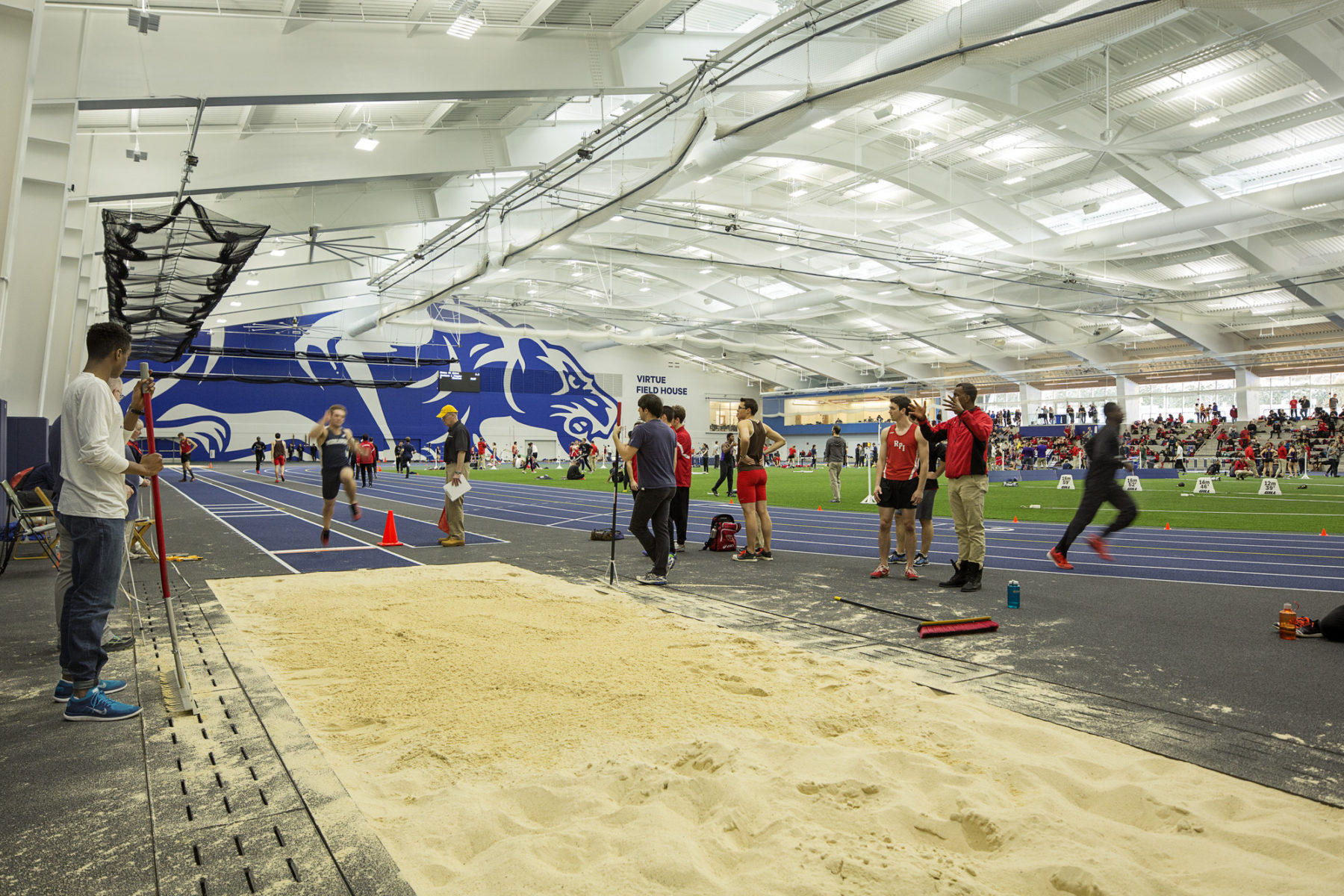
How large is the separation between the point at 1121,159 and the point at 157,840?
23.8 m

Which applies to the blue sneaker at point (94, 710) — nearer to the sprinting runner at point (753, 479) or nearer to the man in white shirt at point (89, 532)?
the man in white shirt at point (89, 532)

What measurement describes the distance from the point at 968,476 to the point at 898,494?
755mm

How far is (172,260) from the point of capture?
13180 mm

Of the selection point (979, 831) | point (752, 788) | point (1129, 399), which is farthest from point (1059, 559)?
point (1129, 399)

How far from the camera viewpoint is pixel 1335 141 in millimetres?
20219

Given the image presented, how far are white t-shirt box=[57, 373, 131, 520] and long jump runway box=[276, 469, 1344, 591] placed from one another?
815 cm

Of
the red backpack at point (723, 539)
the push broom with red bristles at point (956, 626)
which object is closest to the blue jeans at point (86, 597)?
the push broom with red bristles at point (956, 626)

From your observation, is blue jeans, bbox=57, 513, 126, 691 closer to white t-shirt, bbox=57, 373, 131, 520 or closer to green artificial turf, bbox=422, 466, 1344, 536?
white t-shirt, bbox=57, 373, 131, 520

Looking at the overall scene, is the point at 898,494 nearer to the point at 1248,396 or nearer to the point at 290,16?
the point at 290,16

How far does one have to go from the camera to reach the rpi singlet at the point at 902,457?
7875mm

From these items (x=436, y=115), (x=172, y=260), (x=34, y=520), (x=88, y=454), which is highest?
(x=436, y=115)

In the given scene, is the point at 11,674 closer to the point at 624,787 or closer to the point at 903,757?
the point at 624,787

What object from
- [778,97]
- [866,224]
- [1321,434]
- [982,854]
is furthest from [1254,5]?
[1321,434]

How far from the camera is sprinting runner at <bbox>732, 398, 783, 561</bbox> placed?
930cm
